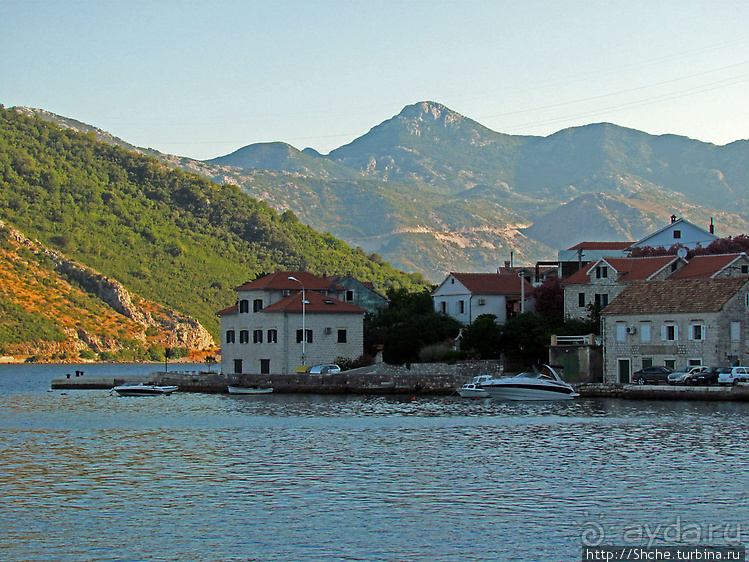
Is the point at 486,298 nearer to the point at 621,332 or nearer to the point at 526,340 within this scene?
the point at 526,340

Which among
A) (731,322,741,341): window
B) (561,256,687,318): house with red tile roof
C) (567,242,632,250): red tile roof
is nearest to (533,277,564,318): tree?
(561,256,687,318): house with red tile roof

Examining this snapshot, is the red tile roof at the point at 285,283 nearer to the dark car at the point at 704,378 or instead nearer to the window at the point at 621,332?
the window at the point at 621,332

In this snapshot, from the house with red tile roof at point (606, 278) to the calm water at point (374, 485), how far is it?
1983 cm

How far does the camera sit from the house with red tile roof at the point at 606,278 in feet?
256

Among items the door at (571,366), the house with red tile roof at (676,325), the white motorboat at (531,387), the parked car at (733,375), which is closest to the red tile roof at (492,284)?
the door at (571,366)

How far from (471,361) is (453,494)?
48704 millimetres

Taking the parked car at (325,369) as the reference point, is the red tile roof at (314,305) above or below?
above

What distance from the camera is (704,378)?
63.1 m

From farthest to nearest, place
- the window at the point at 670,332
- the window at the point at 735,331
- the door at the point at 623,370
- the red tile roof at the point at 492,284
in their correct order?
the red tile roof at the point at 492,284, the door at the point at 623,370, the window at the point at 670,332, the window at the point at 735,331

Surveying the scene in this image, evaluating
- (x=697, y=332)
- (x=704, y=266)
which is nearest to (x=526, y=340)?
(x=704, y=266)

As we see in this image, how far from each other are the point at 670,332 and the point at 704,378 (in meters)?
5.62

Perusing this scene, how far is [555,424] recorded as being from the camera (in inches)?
2089

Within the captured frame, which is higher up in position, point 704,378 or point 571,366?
point 571,366

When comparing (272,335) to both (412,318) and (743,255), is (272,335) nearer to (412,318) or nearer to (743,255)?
(412,318)
